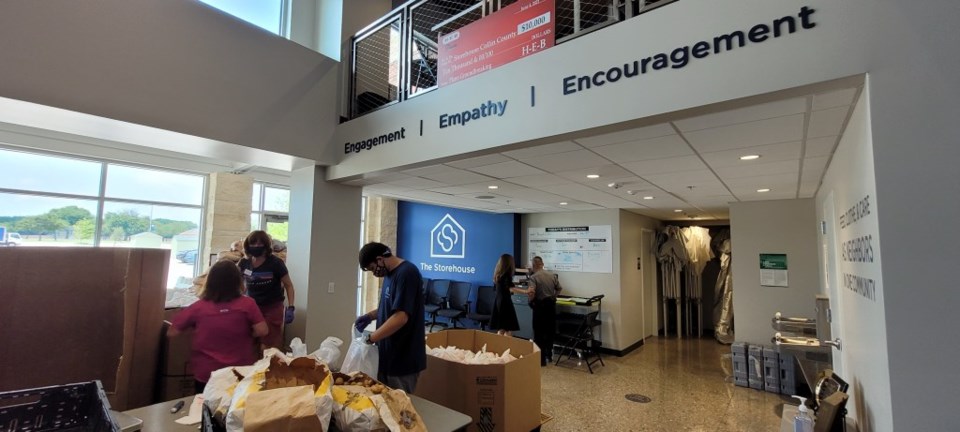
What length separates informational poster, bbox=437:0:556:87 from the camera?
263cm

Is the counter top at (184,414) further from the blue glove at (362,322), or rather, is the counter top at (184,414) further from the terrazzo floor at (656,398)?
the terrazzo floor at (656,398)

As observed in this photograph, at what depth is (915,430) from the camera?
1.27 m

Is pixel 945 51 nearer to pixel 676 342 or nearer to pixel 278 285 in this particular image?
pixel 278 285

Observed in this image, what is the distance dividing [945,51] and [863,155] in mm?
414

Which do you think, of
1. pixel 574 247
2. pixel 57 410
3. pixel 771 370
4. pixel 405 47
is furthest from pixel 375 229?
pixel 57 410

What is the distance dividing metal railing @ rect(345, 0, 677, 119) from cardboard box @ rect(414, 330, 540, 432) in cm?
219

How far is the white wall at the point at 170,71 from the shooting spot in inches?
90.2

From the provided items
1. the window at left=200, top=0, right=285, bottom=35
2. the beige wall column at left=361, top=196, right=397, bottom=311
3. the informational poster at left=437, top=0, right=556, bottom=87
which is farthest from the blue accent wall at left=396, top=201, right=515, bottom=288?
the window at left=200, top=0, right=285, bottom=35

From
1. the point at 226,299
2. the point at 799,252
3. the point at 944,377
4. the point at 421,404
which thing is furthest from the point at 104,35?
the point at 799,252

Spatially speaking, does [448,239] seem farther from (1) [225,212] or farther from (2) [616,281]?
(1) [225,212]

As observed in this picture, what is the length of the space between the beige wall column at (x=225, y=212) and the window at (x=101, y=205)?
0.94ft

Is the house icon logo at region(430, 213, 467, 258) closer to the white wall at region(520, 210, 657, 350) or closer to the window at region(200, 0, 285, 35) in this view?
the white wall at region(520, 210, 657, 350)

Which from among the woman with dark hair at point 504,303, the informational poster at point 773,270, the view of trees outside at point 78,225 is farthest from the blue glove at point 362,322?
the view of trees outside at point 78,225

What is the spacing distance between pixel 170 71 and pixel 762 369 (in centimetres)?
629
